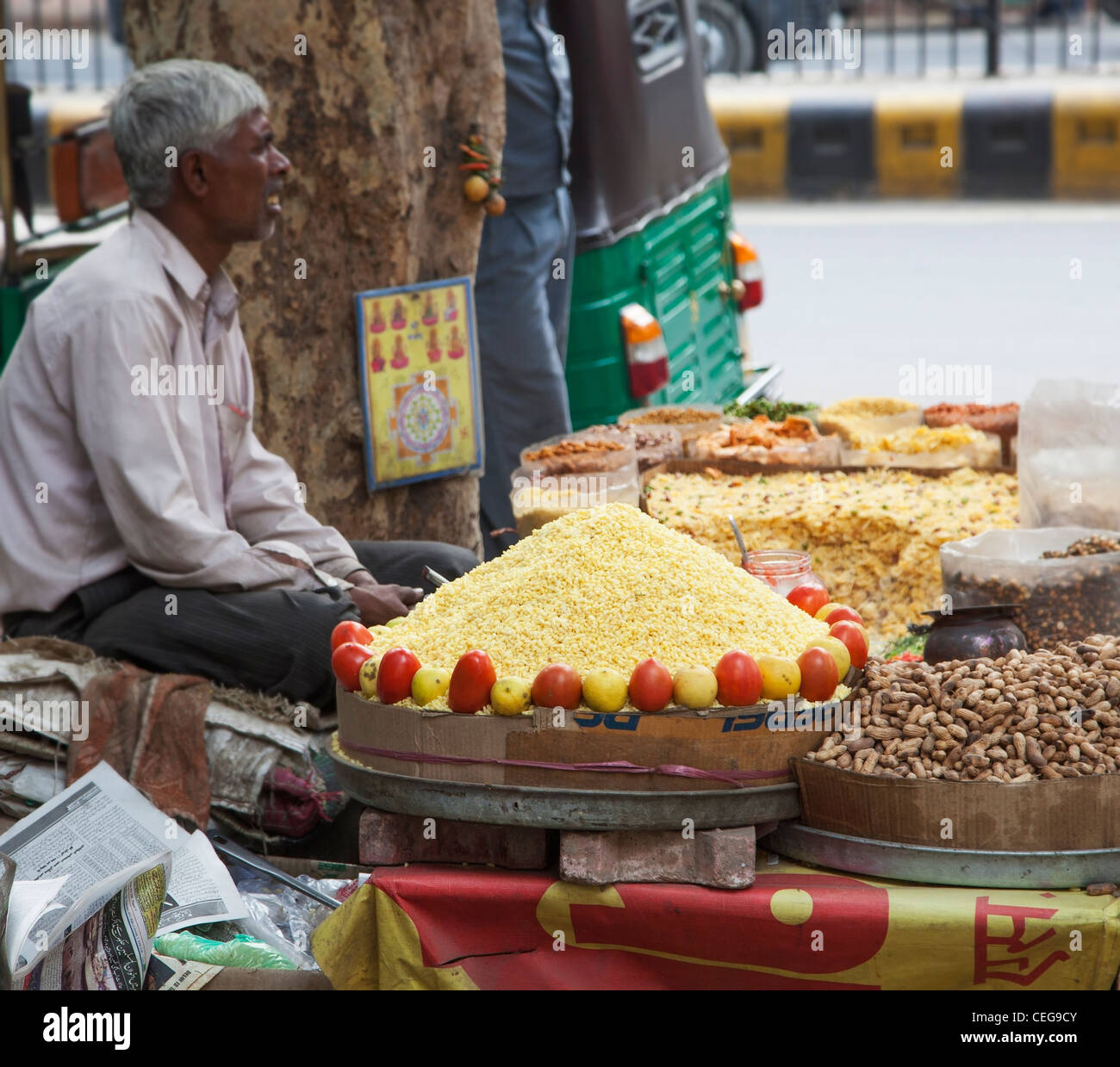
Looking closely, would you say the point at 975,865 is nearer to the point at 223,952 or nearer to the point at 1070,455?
the point at 223,952

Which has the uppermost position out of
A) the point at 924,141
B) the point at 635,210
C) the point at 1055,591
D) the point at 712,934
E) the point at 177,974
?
the point at 635,210

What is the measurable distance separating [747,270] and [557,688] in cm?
465

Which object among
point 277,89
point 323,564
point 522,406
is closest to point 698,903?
point 323,564

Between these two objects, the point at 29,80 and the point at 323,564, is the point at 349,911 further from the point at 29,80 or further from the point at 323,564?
the point at 29,80

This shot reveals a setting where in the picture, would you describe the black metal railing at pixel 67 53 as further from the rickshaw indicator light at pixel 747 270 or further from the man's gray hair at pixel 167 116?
the man's gray hair at pixel 167 116

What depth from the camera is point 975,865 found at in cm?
214

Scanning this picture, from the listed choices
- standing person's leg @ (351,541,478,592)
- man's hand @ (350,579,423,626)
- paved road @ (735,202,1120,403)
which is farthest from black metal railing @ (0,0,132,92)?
man's hand @ (350,579,423,626)

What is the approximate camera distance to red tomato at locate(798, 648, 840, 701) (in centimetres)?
222

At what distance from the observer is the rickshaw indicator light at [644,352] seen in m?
5.27

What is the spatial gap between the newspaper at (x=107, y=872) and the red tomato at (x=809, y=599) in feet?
3.59

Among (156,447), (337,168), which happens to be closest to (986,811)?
(156,447)

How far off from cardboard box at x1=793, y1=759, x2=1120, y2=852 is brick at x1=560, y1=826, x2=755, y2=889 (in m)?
0.16

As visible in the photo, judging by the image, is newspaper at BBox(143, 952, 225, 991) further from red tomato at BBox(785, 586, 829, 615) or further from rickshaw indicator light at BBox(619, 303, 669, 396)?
rickshaw indicator light at BBox(619, 303, 669, 396)

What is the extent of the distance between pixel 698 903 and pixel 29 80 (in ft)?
48.7
